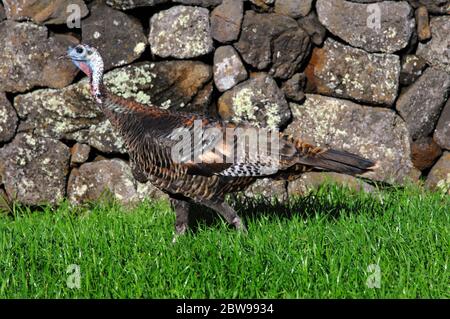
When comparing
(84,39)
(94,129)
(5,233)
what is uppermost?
(84,39)

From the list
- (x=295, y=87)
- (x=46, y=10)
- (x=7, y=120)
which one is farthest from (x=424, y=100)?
(x=7, y=120)

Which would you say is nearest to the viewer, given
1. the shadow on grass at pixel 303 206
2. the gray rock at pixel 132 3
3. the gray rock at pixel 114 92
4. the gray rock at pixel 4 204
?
the shadow on grass at pixel 303 206

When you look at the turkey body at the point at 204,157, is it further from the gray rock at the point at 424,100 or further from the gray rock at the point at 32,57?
the gray rock at the point at 424,100

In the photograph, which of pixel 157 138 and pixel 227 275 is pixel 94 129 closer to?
pixel 157 138

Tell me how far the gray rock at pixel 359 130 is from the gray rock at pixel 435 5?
2.79 feet

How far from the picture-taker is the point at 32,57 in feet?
22.9

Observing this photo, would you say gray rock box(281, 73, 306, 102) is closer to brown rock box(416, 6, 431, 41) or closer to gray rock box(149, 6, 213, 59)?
gray rock box(149, 6, 213, 59)

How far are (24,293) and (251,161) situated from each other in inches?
67.9

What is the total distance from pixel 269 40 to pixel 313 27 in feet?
1.23

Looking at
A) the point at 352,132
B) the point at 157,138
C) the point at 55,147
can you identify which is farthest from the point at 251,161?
the point at 55,147

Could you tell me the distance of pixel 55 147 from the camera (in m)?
7.11

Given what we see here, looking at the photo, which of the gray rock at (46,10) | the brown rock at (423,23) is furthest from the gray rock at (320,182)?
the gray rock at (46,10)

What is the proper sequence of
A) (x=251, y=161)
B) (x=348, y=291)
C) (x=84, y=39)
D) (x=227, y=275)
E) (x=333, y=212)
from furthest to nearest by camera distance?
1. (x=84, y=39)
2. (x=333, y=212)
3. (x=251, y=161)
4. (x=227, y=275)
5. (x=348, y=291)

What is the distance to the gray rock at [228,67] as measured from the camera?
689 cm
